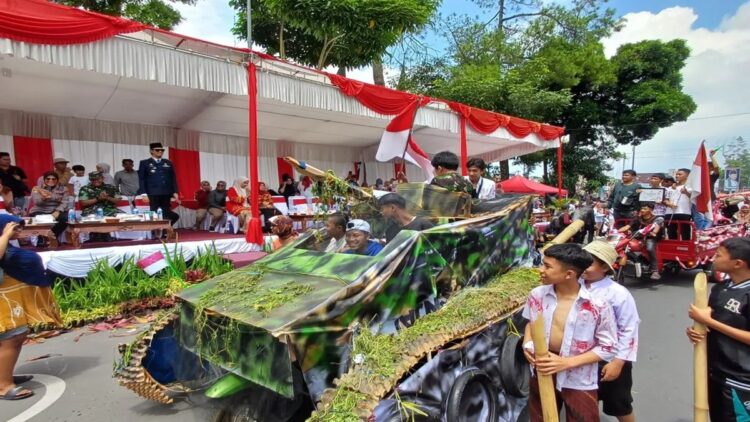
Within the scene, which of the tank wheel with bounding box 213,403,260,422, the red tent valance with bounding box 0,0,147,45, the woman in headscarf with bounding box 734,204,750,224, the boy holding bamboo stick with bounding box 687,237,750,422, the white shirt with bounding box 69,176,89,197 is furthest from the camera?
the white shirt with bounding box 69,176,89,197

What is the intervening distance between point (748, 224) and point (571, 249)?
8.73 meters

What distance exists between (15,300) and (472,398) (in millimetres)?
3757

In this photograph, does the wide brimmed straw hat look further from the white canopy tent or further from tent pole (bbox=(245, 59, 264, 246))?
the white canopy tent

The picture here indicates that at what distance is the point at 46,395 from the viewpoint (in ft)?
12.6

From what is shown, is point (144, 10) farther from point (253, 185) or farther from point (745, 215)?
point (745, 215)

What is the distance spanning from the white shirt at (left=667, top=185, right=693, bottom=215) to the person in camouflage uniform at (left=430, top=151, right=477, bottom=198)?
4.66 m

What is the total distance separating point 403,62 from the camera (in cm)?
2130

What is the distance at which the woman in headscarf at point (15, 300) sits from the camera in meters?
3.68

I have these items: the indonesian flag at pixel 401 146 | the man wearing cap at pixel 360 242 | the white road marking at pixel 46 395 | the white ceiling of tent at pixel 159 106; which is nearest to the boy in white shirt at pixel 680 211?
the indonesian flag at pixel 401 146

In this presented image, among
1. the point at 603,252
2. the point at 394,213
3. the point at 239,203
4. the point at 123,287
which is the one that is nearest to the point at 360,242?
the point at 394,213

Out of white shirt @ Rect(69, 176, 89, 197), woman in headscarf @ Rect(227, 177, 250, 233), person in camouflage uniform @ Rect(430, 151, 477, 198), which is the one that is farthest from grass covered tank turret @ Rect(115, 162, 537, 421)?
white shirt @ Rect(69, 176, 89, 197)

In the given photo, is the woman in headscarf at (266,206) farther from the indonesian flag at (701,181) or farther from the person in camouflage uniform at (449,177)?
the indonesian flag at (701,181)

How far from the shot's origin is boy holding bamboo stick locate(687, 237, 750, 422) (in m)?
2.24

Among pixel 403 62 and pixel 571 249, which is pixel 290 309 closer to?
pixel 571 249
